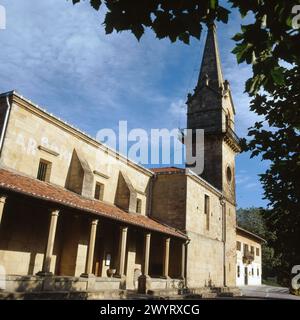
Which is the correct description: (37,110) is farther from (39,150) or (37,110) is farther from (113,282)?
(113,282)

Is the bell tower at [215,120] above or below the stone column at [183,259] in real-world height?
above

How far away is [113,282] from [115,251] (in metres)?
4.25

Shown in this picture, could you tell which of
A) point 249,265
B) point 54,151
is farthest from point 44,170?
point 249,265

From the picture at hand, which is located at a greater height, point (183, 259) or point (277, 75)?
point (277, 75)

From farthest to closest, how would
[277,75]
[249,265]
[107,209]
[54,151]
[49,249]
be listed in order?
[249,265] → [107,209] → [54,151] → [49,249] → [277,75]

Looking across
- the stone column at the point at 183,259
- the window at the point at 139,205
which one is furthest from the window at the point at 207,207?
the window at the point at 139,205

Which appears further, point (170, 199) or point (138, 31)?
point (170, 199)

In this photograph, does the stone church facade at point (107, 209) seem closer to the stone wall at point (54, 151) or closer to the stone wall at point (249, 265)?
the stone wall at point (54, 151)

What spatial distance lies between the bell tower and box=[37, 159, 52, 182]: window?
16.4 meters

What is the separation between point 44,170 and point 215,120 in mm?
18561

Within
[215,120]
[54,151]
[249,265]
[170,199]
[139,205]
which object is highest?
[215,120]

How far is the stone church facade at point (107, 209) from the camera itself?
13539mm

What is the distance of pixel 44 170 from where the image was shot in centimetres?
1678

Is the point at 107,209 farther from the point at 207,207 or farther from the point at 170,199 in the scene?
the point at 207,207
